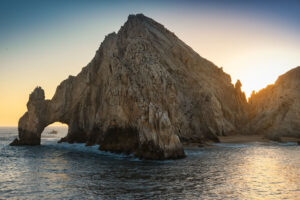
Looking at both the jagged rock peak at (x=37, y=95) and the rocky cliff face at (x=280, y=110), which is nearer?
the rocky cliff face at (x=280, y=110)

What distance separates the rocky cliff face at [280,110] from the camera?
83.7 metres

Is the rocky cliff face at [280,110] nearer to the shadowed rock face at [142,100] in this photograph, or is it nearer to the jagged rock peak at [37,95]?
the shadowed rock face at [142,100]

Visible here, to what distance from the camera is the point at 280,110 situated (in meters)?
90.9

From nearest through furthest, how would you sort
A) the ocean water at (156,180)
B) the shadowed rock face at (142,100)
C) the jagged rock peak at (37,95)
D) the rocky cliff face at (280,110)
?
the ocean water at (156,180)
the shadowed rock face at (142,100)
the rocky cliff face at (280,110)
the jagged rock peak at (37,95)

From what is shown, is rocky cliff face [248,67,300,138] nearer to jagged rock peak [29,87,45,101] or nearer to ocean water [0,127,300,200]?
ocean water [0,127,300,200]

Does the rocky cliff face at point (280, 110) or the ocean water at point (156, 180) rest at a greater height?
the rocky cliff face at point (280, 110)

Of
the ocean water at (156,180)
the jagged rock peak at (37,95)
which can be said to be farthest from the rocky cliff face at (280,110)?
the jagged rock peak at (37,95)

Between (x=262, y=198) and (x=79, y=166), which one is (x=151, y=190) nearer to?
(x=262, y=198)

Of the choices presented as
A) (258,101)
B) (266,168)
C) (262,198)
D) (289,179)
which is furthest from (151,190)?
(258,101)

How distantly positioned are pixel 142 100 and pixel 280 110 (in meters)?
60.5

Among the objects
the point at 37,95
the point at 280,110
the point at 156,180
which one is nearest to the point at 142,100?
the point at 156,180

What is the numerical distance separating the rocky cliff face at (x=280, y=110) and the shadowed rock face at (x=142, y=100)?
8628 millimetres

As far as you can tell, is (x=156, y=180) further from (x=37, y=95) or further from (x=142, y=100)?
(x=37, y=95)

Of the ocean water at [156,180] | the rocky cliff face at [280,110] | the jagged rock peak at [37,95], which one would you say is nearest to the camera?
the ocean water at [156,180]
